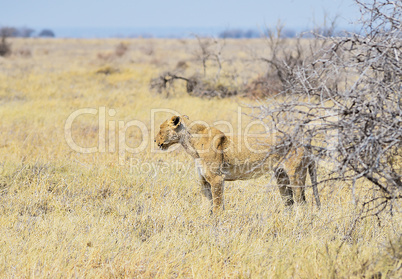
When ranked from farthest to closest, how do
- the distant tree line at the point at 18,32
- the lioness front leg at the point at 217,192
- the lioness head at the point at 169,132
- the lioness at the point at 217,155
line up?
1. the distant tree line at the point at 18,32
2. the lioness head at the point at 169,132
3. the lioness at the point at 217,155
4. the lioness front leg at the point at 217,192

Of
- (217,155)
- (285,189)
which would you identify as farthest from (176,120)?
(285,189)

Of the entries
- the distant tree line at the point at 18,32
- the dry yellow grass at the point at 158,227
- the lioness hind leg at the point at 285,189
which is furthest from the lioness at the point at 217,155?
the distant tree line at the point at 18,32

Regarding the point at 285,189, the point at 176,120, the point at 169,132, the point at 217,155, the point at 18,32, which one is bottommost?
the point at 285,189

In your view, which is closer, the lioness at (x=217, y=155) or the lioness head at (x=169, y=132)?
the lioness at (x=217, y=155)

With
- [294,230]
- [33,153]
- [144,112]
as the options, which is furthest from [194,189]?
[144,112]

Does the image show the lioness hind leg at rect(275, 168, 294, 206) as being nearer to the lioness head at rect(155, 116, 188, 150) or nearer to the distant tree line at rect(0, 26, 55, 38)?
the lioness head at rect(155, 116, 188, 150)

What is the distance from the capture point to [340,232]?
4.98m

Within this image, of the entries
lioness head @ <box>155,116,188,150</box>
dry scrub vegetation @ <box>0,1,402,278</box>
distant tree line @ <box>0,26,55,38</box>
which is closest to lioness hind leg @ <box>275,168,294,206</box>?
dry scrub vegetation @ <box>0,1,402,278</box>

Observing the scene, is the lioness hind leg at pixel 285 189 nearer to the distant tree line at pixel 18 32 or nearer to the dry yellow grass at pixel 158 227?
the dry yellow grass at pixel 158 227

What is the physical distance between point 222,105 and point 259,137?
8.74m

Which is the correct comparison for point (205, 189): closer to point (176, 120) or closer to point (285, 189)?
point (176, 120)

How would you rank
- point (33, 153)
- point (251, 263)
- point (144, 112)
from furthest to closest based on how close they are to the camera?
1. point (144, 112)
2. point (33, 153)
3. point (251, 263)

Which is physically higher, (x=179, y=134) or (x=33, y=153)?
(x=179, y=134)

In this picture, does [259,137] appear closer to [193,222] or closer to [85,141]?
[193,222]
